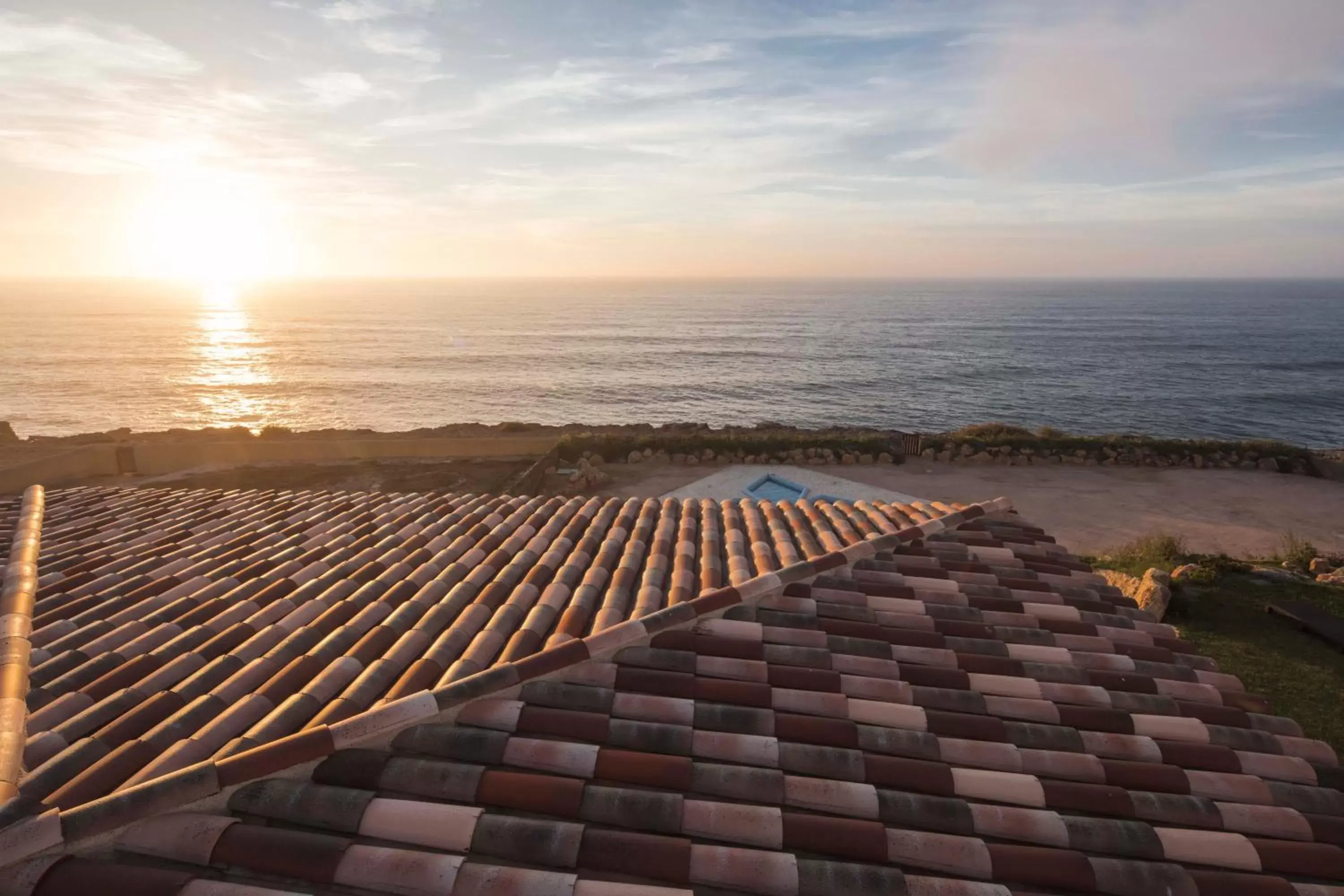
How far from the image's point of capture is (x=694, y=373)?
7475 cm

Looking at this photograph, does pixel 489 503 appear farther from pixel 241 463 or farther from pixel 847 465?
pixel 241 463

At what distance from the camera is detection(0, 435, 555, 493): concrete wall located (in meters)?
27.7

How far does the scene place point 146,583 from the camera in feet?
22.0

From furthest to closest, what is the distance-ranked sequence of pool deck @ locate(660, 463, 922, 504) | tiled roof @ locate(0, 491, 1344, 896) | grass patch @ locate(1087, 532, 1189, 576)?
pool deck @ locate(660, 463, 922, 504) < grass patch @ locate(1087, 532, 1189, 576) < tiled roof @ locate(0, 491, 1344, 896)

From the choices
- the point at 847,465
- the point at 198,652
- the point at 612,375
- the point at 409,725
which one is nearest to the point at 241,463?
the point at 847,465

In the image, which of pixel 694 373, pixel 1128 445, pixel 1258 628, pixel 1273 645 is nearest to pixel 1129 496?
pixel 1128 445

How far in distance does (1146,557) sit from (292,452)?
29.0 meters

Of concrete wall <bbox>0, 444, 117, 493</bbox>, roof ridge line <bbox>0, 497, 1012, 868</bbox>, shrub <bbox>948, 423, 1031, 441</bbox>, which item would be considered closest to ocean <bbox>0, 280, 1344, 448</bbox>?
shrub <bbox>948, 423, 1031, 441</bbox>

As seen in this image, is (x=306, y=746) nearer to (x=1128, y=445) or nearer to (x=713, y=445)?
(x=713, y=445)

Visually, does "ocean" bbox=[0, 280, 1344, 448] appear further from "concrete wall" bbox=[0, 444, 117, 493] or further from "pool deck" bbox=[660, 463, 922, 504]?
"pool deck" bbox=[660, 463, 922, 504]

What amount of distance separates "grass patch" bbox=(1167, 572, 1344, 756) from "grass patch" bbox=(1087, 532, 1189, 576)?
1198 millimetres

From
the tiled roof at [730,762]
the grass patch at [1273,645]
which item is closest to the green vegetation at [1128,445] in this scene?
the grass patch at [1273,645]

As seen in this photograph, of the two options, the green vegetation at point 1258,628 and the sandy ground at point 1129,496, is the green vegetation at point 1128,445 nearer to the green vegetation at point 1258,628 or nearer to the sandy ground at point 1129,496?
the sandy ground at point 1129,496

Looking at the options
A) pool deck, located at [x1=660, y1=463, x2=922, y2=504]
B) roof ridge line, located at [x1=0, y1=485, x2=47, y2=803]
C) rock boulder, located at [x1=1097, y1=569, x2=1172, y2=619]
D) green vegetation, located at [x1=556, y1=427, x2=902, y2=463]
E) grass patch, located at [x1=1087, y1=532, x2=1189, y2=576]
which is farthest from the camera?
green vegetation, located at [x1=556, y1=427, x2=902, y2=463]
